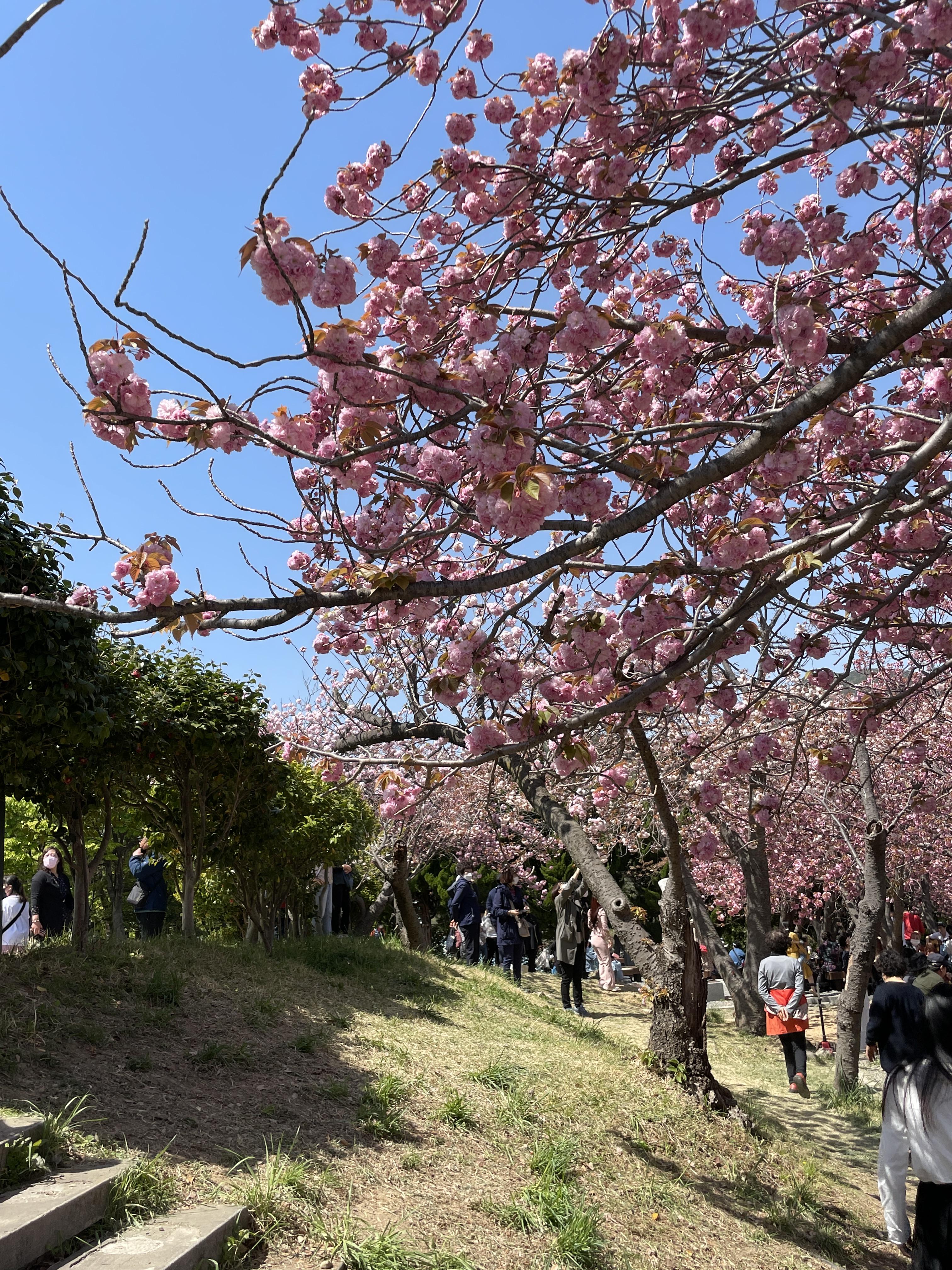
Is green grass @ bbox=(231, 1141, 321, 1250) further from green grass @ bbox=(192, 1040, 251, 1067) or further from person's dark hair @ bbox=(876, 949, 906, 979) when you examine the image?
person's dark hair @ bbox=(876, 949, 906, 979)

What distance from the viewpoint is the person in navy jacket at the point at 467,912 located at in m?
13.5

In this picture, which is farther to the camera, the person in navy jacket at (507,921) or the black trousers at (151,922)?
the person in navy jacket at (507,921)

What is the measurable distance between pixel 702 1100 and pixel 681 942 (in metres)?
1.00

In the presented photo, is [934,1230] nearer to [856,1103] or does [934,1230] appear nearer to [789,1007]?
[789,1007]

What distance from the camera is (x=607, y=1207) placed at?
449 cm

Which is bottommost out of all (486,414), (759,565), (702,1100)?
(702,1100)

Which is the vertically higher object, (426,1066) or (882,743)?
(882,743)

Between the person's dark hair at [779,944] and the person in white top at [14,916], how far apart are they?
638 cm

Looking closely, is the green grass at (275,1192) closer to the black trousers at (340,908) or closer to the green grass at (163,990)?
the green grass at (163,990)

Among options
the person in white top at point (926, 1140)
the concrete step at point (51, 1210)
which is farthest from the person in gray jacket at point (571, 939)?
the concrete step at point (51, 1210)

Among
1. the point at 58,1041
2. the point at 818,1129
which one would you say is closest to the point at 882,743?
the point at 818,1129

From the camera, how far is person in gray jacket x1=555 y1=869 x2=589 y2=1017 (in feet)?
34.2

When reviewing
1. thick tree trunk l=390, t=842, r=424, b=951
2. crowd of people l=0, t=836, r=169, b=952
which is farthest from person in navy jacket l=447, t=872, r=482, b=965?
crowd of people l=0, t=836, r=169, b=952

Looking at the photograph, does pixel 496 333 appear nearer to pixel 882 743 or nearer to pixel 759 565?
pixel 759 565
